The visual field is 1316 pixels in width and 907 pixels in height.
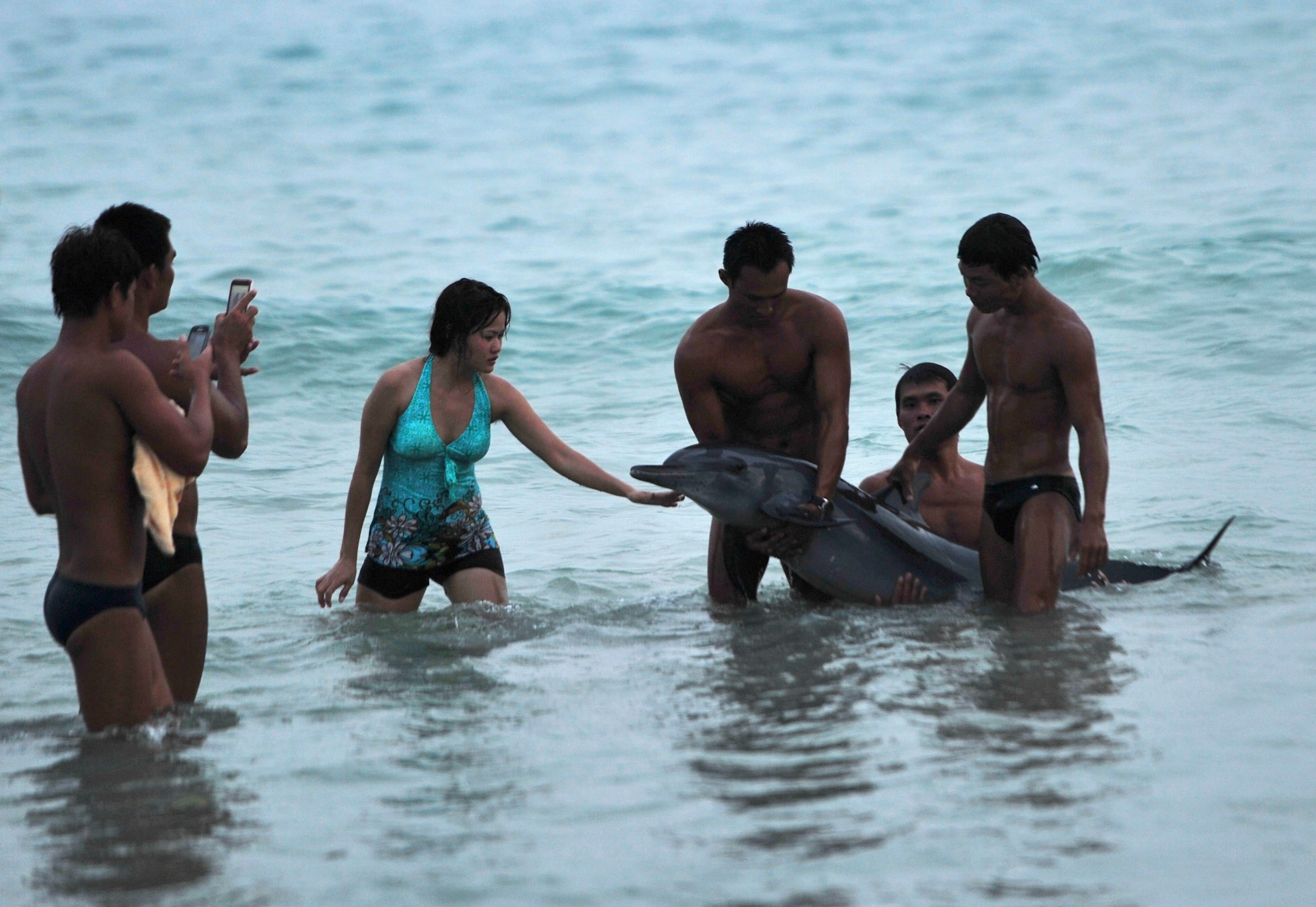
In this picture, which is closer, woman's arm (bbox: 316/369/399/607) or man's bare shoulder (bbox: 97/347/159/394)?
man's bare shoulder (bbox: 97/347/159/394)

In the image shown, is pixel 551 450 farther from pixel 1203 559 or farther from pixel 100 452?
pixel 1203 559

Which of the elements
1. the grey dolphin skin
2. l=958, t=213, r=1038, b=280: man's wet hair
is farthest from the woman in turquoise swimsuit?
l=958, t=213, r=1038, b=280: man's wet hair

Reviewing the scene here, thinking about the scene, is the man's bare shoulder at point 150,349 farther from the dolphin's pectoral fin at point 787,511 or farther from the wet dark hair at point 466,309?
the dolphin's pectoral fin at point 787,511

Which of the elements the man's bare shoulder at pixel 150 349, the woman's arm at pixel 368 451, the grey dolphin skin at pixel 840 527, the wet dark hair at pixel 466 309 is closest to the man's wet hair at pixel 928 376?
the grey dolphin skin at pixel 840 527

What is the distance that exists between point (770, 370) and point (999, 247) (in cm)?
105

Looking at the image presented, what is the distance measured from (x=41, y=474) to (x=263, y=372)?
34.4 feet

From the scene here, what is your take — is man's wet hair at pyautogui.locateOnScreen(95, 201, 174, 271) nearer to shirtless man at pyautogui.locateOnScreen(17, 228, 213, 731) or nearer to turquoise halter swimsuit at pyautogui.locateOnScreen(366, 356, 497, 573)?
shirtless man at pyautogui.locateOnScreen(17, 228, 213, 731)

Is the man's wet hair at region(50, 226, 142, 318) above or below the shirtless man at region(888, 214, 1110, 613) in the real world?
above

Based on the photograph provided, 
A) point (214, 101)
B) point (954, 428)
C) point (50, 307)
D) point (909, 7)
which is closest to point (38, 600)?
point (954, 428)

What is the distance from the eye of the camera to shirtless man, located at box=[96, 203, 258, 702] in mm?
4242

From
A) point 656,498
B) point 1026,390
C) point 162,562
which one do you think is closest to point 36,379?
point 162,562

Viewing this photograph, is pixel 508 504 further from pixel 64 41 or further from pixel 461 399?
pixel 64 41

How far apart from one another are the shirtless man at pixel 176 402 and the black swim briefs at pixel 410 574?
4.61 ft

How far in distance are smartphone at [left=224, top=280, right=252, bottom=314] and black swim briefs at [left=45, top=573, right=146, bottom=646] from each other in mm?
851
